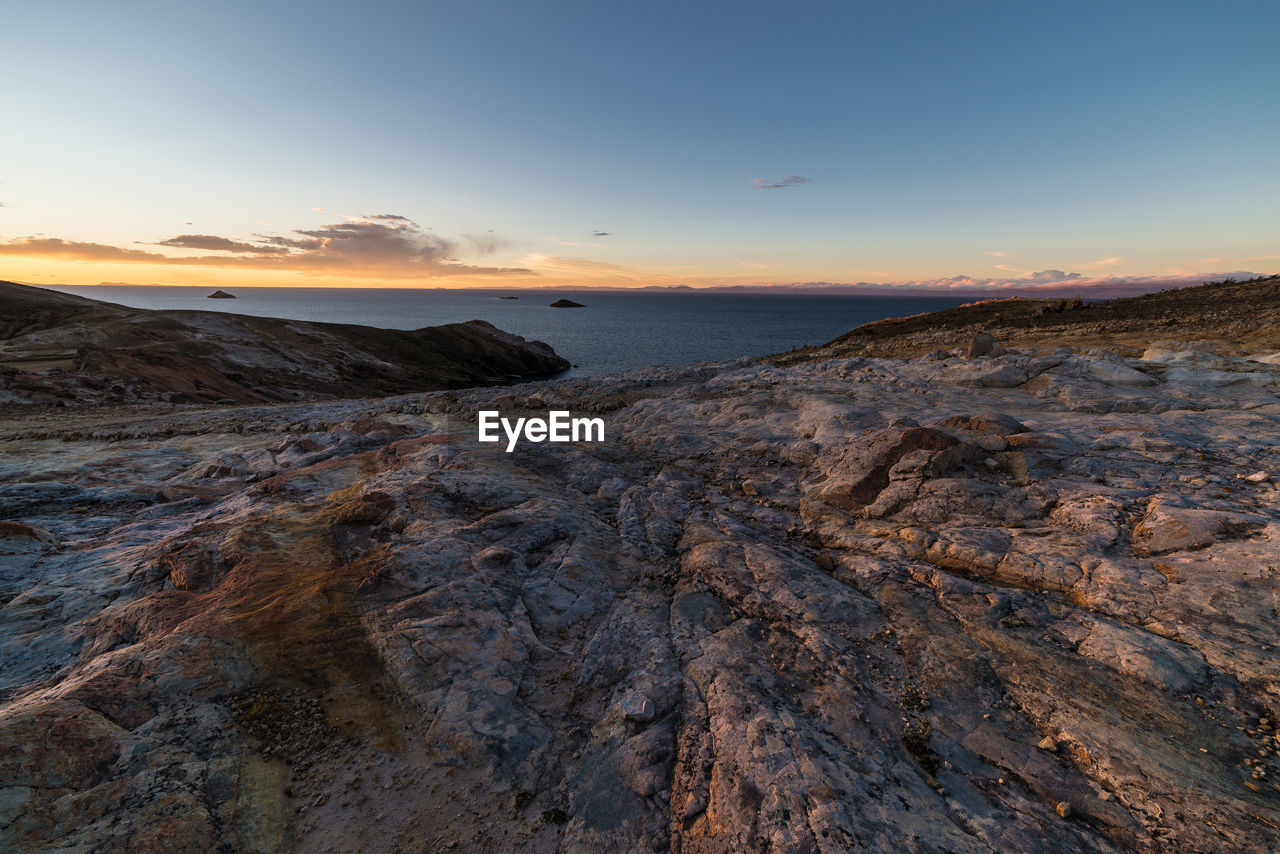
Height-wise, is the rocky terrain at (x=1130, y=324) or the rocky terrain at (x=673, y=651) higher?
the rocky terrain at (x=1130, y=324)

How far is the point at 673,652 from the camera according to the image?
807 cm

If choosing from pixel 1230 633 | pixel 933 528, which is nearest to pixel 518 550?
pixel 933 528

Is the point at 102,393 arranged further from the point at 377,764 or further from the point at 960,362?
the point at 960,362

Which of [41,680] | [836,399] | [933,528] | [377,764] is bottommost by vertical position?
[377,764]

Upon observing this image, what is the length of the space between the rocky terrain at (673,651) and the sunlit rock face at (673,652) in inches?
2.0

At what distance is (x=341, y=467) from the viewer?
15.4 meters

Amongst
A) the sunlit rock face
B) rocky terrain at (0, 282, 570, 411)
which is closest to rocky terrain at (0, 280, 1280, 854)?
the sunlit rock face

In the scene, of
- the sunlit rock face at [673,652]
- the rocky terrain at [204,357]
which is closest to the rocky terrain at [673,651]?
the sunlit rock face at [673,652]

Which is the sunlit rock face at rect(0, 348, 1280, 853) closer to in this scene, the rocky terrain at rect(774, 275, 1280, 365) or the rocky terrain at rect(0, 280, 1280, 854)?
the rocky terrain at rect(0, 280, 1280, 854)

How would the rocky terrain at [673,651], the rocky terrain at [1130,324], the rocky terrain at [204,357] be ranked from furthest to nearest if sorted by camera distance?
the rocky terrain at [204,357] < the rocky terrain at [1130,324] < the rocky terrain at [673,651]

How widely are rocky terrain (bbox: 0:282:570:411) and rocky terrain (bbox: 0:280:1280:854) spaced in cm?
2220

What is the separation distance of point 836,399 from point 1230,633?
1296 cm

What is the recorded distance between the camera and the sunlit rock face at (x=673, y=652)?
5508 millimetres

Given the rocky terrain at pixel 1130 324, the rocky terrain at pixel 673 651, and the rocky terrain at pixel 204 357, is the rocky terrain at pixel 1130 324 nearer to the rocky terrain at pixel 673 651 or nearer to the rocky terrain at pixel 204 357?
the rocky terrain at pixel 673 651
